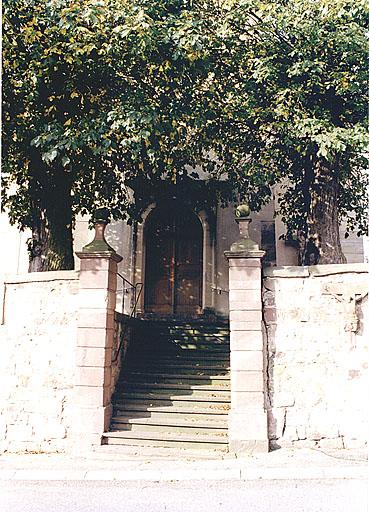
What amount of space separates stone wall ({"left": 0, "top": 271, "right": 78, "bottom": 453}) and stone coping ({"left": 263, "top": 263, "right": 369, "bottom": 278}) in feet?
11.1

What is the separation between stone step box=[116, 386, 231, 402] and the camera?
8.24m

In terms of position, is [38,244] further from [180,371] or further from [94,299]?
[180,371]

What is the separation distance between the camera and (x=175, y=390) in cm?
855

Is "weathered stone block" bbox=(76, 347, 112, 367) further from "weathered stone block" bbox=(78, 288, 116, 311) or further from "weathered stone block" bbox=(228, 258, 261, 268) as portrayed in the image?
"weathered stone block" bbox=(228, 258, 261, 268)

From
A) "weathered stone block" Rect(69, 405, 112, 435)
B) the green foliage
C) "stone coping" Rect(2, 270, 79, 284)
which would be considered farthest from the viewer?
"stone coping" Rect(2, 270, 79, 284)

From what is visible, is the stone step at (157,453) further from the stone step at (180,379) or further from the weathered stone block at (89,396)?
the stone step at (180,379)

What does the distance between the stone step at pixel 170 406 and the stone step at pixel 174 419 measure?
0.22ft

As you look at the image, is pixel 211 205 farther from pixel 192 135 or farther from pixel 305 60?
pixel 305 60

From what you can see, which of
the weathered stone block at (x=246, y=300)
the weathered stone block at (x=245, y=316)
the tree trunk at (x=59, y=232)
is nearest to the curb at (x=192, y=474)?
the weathered stone block at (x=245, y=316)

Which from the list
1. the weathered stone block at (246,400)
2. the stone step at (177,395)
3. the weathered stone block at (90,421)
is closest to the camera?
the weathered stone block at (246,400)

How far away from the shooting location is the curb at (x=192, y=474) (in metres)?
6.13

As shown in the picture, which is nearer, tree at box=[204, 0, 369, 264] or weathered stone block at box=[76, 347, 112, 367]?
weathered stone block at box=[76, 347, 112, 367]

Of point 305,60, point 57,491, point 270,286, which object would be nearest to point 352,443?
point 270,286

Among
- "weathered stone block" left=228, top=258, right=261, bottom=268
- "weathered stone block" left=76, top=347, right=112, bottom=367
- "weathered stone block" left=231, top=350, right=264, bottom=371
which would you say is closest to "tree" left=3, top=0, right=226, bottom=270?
"weathered stone block" left=76, top=347, right=112, bottom=367
